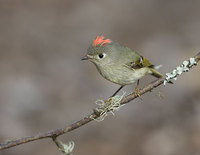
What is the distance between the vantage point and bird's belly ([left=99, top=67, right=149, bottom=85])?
3.26m

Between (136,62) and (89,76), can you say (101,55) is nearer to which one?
(136,62)

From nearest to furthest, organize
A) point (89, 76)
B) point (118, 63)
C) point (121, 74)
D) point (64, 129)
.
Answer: point (64, 129)
point (121, 74)
point (118, 63)
point (89, 76)

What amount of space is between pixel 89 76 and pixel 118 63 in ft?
15.2

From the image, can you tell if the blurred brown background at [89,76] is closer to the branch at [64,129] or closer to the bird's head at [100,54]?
the bird's head at [100,54]

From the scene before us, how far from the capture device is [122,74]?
10.9ft

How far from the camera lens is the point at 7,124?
21.7 feet

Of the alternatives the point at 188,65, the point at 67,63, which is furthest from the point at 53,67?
the point at 188,65

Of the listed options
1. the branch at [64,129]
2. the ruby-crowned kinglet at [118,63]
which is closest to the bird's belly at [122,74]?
the ruby-crowned kinglet at [118,63]

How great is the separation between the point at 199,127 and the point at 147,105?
1.08 m

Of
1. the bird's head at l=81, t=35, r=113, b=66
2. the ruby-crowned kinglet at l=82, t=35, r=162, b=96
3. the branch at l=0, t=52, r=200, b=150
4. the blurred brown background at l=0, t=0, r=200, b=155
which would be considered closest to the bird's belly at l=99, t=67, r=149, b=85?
the ruby-crowned kinglet at l=82, t=35, r=162, b=96

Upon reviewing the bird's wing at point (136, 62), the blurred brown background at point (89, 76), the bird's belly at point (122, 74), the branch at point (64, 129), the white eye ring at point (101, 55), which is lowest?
the branch at point (64, 129)

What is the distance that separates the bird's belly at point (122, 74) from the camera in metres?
3.26

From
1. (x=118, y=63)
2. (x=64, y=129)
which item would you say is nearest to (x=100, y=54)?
(x=118, y=63)

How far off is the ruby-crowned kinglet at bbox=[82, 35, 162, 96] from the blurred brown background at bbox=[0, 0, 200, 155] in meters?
2.89
